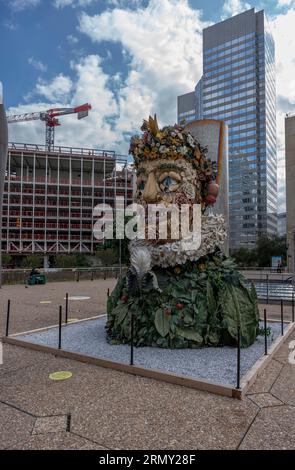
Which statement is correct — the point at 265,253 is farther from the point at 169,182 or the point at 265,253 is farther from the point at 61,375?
the point at 61,375

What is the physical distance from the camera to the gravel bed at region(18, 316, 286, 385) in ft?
18.6

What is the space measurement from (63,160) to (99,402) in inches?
2742

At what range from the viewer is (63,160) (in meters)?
69.8

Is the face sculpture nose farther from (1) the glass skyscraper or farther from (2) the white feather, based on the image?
(1) the glass skyscraper

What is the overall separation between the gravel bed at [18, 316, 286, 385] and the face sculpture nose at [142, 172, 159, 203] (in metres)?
3.24

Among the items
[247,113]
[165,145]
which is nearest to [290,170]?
[165,145]

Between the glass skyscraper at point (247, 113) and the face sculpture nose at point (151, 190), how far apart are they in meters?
110

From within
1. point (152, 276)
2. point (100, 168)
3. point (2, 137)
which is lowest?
point (152, 276)

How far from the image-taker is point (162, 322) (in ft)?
22.9

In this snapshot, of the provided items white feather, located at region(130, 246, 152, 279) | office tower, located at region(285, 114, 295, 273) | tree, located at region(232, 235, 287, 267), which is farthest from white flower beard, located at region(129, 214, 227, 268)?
tree, located at region(232, 235, 287, 267)

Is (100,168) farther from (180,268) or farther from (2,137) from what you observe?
(180,268)

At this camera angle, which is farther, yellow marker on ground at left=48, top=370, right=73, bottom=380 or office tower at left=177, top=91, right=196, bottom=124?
office tower at left=177, top=91, right=196, bottom=124

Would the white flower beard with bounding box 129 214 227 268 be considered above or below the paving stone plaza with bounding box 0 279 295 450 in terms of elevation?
above
